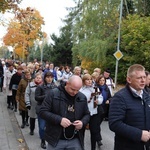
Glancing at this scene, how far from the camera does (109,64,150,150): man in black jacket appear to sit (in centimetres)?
320

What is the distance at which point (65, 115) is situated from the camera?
3.83 m

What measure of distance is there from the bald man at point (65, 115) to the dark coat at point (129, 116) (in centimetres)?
61

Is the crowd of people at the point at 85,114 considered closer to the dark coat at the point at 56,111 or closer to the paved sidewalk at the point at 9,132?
the dark coat at the point at 56,111

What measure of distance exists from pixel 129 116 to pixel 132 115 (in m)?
0.03

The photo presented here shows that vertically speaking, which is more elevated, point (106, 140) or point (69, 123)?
point (69, 123)

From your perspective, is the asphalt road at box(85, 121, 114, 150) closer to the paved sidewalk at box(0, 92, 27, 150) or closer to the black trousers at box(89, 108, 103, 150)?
the black trousers at box(89, 108, 103, 150)

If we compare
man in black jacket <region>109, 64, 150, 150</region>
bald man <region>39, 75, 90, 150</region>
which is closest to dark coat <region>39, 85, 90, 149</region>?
bald man <region>39, 75, 90, 150</region>

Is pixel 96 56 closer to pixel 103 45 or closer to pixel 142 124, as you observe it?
pixel 103 45

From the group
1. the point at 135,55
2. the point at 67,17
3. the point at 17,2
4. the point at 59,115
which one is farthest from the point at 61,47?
the point at 59,115

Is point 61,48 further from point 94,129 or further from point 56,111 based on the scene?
point 56,111

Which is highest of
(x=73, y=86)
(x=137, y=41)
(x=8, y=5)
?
(x=8, y=5)

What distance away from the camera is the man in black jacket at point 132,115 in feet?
10.5

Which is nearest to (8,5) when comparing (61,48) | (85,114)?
(85,114)

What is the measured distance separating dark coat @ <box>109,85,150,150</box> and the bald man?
609 mm
